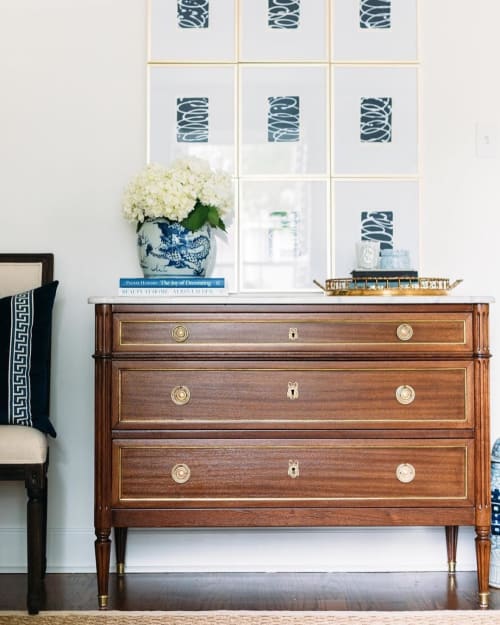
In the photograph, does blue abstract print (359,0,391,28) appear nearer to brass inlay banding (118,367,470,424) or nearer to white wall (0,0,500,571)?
white wall (0,0,500,571)

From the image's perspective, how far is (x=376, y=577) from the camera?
9.55ft

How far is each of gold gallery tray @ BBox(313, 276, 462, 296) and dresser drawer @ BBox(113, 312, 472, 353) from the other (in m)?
0.13

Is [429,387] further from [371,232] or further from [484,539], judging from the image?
[371,232]

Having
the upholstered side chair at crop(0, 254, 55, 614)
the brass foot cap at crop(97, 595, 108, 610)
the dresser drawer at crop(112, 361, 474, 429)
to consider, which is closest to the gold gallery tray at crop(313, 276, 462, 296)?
the dresser drawer at crop(112, 361, 474, 429)

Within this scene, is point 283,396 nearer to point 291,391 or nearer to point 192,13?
point 291,391

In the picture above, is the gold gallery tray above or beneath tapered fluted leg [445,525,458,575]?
above

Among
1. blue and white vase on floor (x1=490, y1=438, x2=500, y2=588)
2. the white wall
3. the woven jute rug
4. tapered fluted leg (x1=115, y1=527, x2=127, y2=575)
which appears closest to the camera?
the woven jute rug

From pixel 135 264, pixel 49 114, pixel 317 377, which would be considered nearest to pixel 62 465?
pixel 135 264

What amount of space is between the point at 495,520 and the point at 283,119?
1.48 metres

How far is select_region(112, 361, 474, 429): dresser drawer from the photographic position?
256 centimetres

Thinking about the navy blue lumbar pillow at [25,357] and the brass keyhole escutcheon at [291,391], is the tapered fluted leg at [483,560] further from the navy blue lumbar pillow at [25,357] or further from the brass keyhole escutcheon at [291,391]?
the navy blue lumbar pillow at [25,357]

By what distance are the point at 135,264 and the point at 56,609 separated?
1.14m

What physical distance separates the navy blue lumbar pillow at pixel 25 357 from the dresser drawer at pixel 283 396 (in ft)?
0.92

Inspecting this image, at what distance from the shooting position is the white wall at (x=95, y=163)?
9.97 ft
